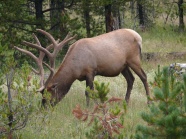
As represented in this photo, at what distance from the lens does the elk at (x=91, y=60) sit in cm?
907

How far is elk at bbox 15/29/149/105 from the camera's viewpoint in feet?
29.8

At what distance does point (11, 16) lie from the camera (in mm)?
17047

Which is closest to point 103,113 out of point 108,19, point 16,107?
point 16,107

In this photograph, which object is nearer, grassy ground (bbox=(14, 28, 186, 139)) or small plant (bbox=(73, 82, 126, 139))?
small plant (bbox=(73, 82, 126, 139))

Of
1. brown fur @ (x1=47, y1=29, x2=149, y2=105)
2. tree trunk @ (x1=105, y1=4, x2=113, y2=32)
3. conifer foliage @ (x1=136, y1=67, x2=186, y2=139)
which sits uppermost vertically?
conifer foliage @ (x1=136, y1=67, x2=186, y2=139)

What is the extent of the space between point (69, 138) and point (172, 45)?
47.8 feet

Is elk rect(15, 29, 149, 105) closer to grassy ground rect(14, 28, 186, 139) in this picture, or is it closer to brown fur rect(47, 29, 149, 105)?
brown fur rect(47, 29, 149, 105)

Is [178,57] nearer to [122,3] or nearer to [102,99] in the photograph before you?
[122,3]

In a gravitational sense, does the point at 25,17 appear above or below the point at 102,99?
below

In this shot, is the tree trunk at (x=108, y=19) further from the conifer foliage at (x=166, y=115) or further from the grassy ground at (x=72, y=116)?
the conifer foliage at (x=166, y=115)

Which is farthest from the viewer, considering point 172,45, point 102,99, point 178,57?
point 172,45

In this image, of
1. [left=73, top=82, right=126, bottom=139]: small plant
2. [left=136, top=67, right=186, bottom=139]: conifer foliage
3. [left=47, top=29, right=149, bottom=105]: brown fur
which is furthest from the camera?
[left=47, top=29, right=149, bottom=105]: brown fur

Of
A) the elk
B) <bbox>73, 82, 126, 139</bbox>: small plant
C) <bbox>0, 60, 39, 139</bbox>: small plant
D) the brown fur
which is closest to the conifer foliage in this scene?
<bbox>73, 82, 126, 139</bbox>: small plant

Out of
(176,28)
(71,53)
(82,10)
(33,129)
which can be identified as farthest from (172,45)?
(33,129)
